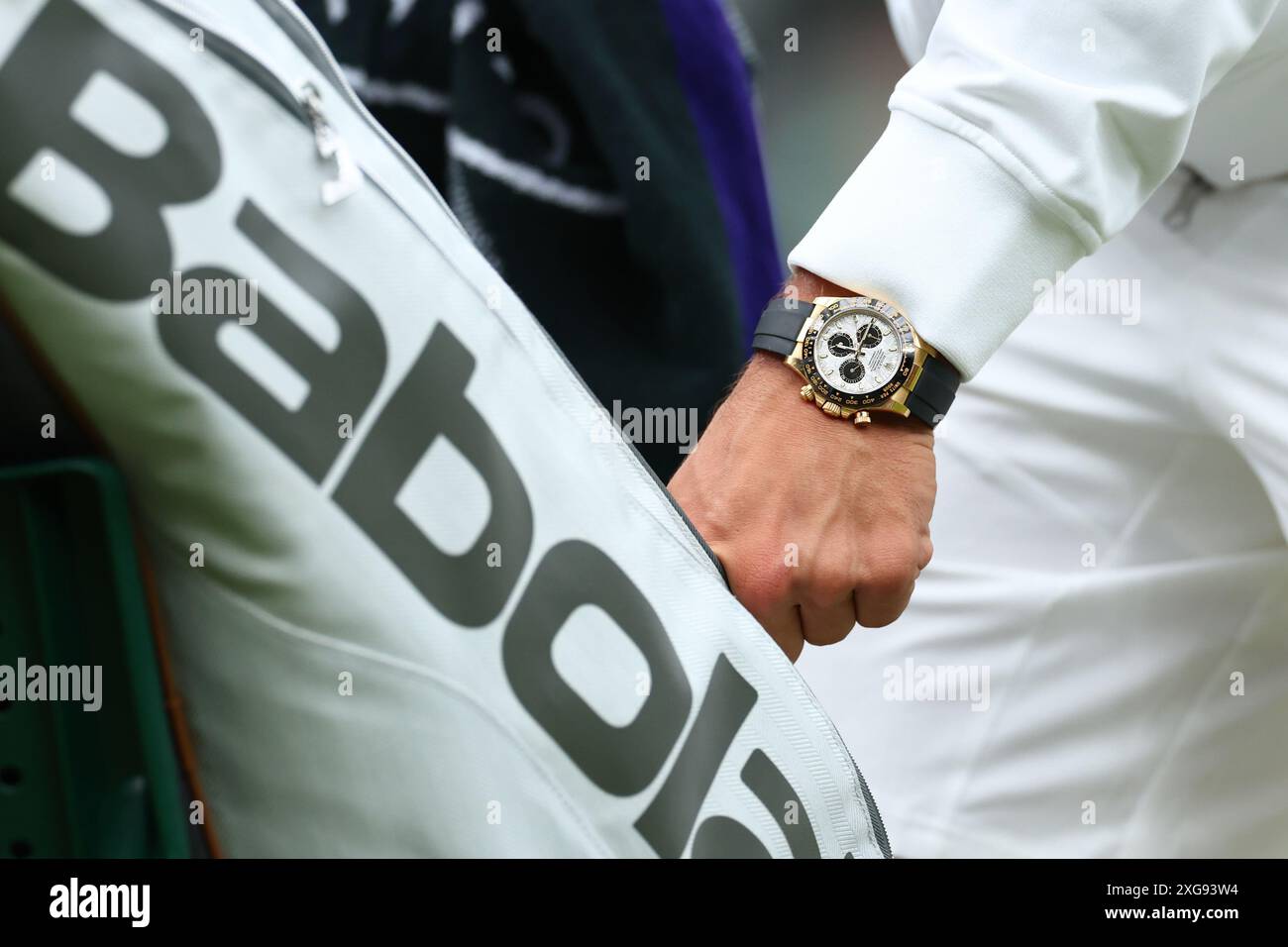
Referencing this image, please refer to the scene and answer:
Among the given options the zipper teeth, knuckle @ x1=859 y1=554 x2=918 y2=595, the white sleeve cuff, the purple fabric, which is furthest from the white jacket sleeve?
the purple fabric

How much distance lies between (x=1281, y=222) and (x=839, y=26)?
1.36m

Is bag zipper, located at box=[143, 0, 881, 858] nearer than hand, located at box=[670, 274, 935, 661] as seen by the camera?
Yes

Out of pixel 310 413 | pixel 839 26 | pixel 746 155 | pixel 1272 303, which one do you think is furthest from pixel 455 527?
pixel 839 26

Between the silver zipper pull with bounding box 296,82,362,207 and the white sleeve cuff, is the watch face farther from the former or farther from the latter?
the silver zipper pull with bounding box 296,82,362,207

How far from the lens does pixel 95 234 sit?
48cm

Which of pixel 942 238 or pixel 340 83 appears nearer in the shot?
pixel 340 83

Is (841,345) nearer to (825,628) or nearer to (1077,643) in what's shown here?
(825,628)

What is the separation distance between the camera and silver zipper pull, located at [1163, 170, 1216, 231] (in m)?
0.92

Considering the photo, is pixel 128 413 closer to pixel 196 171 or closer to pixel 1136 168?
pixel 196 171

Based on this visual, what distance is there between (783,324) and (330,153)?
29cm

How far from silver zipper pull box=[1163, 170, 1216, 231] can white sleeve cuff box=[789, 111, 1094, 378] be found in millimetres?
238

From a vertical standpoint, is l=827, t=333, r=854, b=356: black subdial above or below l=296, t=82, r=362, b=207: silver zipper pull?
below

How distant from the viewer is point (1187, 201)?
0.92 metres

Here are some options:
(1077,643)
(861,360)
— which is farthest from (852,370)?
(1077,643)
